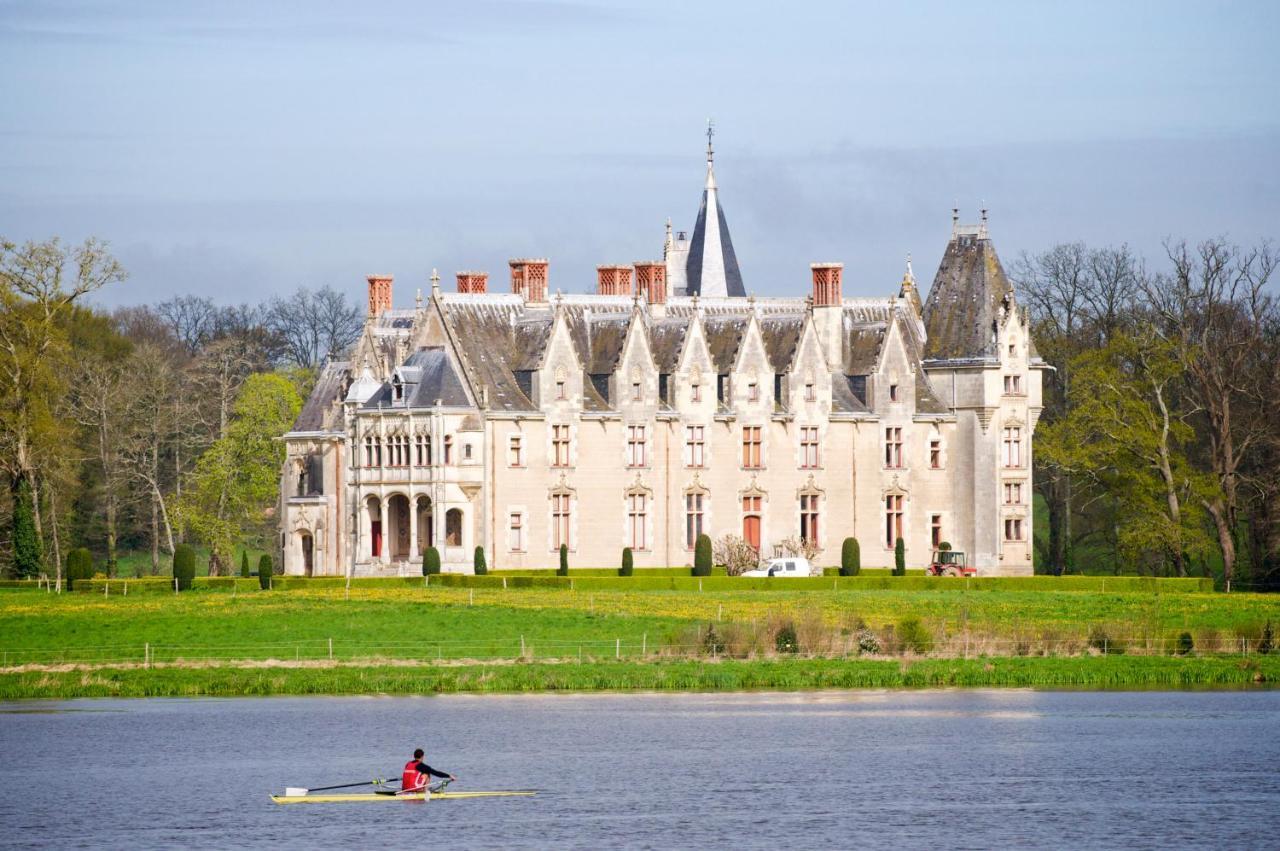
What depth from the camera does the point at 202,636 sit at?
56.4 m

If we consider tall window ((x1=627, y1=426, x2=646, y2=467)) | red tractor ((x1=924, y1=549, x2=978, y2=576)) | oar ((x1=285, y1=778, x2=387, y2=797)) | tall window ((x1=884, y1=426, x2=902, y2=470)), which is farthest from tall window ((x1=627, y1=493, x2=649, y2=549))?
oar ((x1=285, y1=778, x2=387, y2=797))

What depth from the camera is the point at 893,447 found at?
84688 millimetres

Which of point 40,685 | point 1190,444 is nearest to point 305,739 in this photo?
point 40,685

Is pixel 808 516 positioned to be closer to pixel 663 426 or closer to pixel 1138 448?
pixel 663 426

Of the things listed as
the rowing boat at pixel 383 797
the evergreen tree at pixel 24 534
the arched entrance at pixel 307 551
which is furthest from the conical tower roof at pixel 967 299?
the rowing boat at pixel 383 797

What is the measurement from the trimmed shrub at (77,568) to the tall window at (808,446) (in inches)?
943

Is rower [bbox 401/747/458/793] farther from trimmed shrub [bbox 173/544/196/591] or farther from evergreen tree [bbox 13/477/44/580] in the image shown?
evergreen tree [bbox 13/477/44/580]

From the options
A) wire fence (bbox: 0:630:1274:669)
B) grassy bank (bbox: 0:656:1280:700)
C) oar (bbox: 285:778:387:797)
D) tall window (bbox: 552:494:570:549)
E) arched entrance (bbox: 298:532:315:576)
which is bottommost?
oar (bbox: 285:778:387:797)

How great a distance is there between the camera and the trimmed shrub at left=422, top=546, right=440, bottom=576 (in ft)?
244

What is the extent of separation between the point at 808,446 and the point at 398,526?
14201 mm

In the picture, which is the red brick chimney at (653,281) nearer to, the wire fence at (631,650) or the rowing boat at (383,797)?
the wire fence at (631,650)

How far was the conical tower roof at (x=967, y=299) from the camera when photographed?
8425cm

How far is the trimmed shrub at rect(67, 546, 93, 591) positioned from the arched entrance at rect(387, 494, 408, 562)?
9.94 metres

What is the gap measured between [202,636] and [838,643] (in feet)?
47.3
